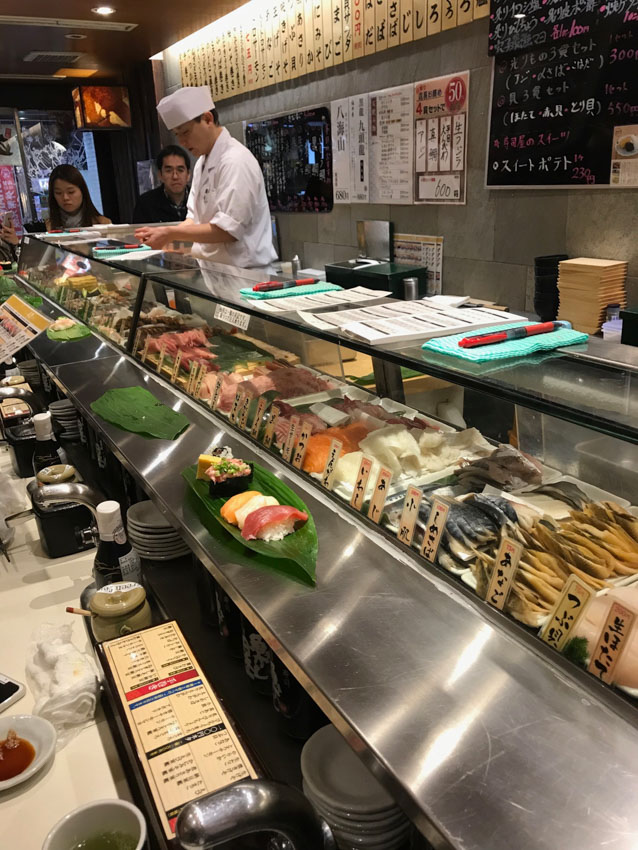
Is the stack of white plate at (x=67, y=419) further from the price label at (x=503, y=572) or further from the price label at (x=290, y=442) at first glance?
the price label at (x=503, y=572)

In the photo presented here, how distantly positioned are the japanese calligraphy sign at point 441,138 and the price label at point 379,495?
12.5ft

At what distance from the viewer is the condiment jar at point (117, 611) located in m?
1.79

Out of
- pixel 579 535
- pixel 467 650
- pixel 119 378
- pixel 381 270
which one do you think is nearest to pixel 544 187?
pixel 381 270

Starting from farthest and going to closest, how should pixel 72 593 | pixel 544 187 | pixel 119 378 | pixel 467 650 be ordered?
pixel 544 187 → pixel 119 378 → pixel 72 593 → pixel 467 650

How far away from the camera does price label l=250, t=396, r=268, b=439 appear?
92.5 inches

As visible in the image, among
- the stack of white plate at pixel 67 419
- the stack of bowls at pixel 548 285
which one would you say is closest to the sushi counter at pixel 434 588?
the stack of white plate at pixel 67 419

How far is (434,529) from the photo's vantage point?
58.3 inches

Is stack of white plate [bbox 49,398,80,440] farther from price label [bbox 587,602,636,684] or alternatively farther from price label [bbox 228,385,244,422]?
price label [bbox 587,602,636,684]

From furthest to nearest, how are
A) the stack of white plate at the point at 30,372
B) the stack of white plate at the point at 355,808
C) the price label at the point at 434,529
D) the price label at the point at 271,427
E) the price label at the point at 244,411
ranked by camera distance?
the stack of white plate at the point at 30,372, the price label at the point at 244,411, the price label at the point at 271,427, the price label at the point at 434,529, the stack of white plate at the point at 355,808

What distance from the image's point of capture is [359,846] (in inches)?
48.8

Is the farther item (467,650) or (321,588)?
(321,588)

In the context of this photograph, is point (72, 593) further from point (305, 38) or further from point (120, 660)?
point (305, 38)

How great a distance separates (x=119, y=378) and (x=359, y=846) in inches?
98.0

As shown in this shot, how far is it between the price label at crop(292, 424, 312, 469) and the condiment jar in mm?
580
